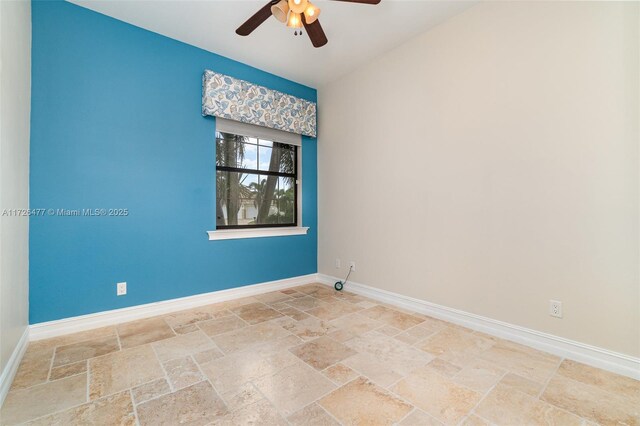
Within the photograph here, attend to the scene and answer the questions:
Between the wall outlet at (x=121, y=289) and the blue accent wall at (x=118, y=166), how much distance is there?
0.04 metres

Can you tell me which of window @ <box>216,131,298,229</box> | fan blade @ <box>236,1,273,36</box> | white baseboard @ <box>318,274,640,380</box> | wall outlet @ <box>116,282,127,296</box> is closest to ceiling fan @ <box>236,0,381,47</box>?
fan blade @ <box>236,1,273,36</box>

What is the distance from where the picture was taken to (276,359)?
2.02m

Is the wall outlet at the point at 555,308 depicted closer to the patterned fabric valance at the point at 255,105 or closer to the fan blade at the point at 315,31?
the fan blade at the point at 315,31

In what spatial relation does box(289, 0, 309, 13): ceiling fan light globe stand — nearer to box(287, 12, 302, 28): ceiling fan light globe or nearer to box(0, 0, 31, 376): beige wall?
box(287, 12, 302, 28): ceiling fan light globe

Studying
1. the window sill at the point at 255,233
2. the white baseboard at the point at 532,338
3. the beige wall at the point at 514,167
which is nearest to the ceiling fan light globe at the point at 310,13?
the beige wall at the point at 514,167

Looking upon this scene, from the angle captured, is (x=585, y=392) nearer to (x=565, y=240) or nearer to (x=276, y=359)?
(x=565, y=240)

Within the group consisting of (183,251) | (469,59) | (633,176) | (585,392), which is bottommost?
(585,392)

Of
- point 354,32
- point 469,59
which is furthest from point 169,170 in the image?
point 469,59

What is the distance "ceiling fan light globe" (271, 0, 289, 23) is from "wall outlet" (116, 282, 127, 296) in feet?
8.80

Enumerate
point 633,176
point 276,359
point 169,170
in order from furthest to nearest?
point 169,170 → point 276,359 → point 633,176

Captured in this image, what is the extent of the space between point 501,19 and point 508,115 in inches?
31.1

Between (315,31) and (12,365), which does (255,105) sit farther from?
(12,365)

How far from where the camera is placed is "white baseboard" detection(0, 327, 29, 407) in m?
1.59

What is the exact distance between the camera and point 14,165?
1929mm
